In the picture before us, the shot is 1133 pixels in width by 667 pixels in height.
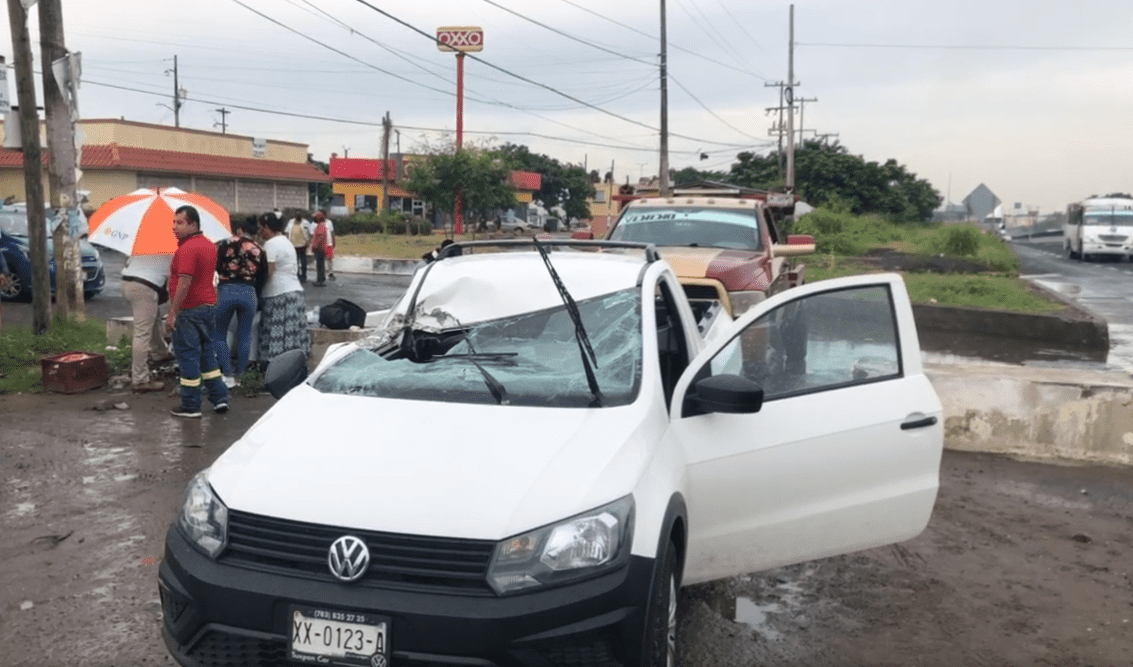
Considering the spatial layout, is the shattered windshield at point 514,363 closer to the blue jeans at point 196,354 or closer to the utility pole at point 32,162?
the blue jeans at point 196,354

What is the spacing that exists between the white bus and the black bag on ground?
36.0m

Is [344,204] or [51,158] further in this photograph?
[344,204]

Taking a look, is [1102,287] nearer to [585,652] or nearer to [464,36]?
[585,652]

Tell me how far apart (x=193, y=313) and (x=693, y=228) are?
5068 mm

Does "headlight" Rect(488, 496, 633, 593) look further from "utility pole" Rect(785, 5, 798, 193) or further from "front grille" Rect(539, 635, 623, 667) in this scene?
"utility pole" Rect(785, 5, 798, 193)

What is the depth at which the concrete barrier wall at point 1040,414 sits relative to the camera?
7.77 metres

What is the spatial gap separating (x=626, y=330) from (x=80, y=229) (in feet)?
32.2

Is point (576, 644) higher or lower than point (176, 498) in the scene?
higher

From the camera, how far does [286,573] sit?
3256mm

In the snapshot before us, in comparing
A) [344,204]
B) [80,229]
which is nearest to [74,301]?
[80,229]

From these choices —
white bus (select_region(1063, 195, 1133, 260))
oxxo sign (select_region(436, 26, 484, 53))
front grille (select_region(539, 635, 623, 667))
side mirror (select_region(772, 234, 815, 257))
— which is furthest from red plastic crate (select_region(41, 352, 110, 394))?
oxxo sign (select_region(436, 26, 484, 53))

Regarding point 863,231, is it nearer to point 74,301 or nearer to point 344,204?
point 74,301

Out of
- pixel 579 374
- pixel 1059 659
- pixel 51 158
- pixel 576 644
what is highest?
pixel 51 158

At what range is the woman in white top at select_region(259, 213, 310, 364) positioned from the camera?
9906 millimetres
